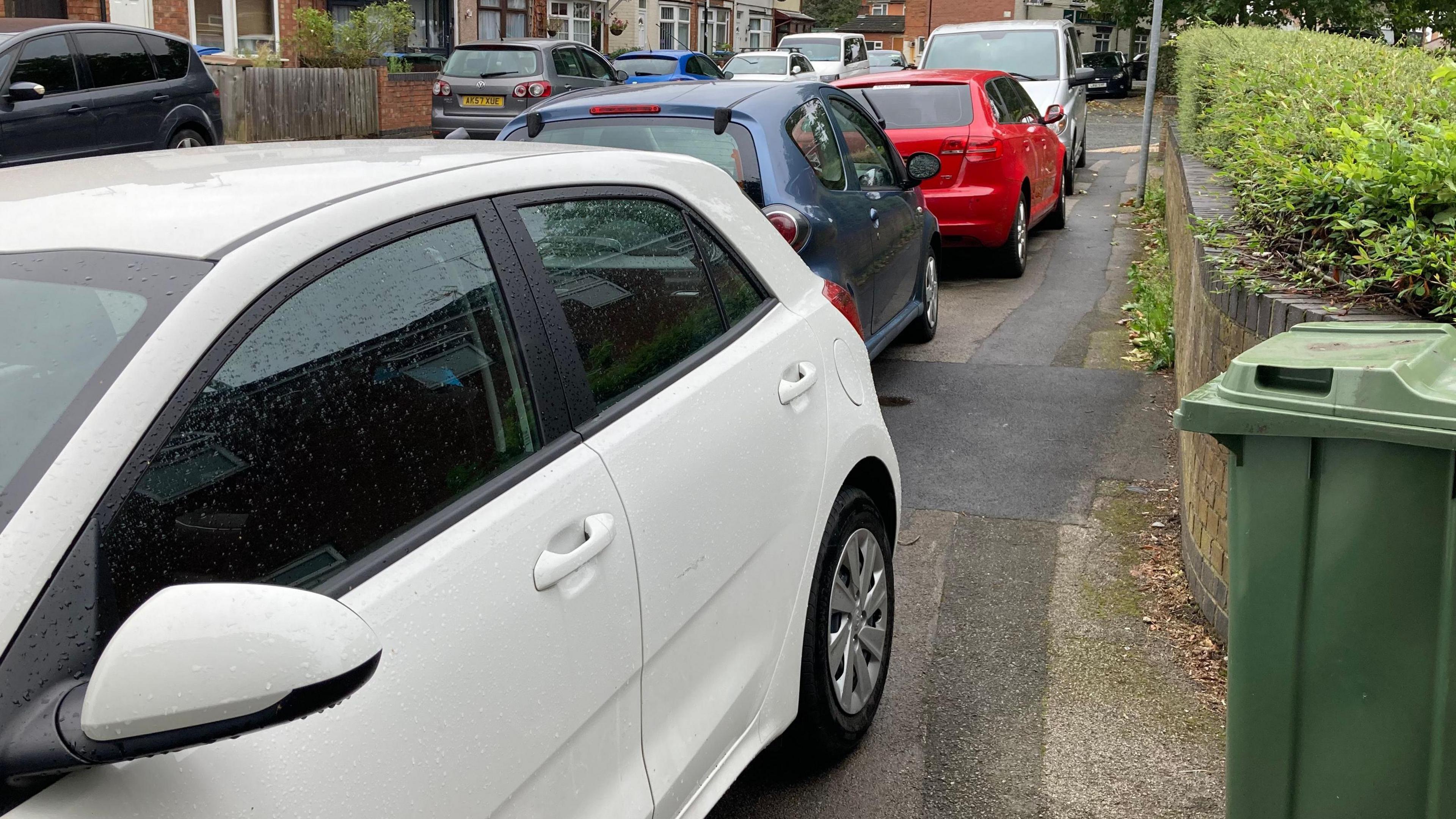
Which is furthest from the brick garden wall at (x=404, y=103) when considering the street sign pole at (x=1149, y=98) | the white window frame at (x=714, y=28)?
the white window frame at (x=714, y=28)

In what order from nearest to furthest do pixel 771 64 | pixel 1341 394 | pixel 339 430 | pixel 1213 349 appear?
pixel 339 430
pixel 1341 394
pixel 1213 349
pixel 771 64

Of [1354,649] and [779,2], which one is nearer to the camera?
[1354,649]

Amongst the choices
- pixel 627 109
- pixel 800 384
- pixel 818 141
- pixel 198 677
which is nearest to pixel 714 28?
pixel 818 141

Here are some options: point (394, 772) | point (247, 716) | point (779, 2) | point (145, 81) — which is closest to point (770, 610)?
point (394, 772)

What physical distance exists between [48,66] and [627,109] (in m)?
8.60

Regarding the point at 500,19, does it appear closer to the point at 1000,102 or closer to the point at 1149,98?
the point at 1149,98

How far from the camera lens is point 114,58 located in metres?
13.0

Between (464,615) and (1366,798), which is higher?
(464,615)

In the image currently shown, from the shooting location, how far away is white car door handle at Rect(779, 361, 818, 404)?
9.93ft

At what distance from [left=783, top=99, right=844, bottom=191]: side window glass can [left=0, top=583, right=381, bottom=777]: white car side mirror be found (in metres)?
4.82

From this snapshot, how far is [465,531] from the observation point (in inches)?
79.2

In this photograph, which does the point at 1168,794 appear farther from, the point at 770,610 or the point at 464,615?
the point at 464,615

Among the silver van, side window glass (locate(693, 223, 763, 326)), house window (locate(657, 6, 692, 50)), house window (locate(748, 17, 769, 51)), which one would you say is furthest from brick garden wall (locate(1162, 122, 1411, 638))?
house window (locate(748, 17, 769, 51))

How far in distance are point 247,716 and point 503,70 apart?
19.4 meters
